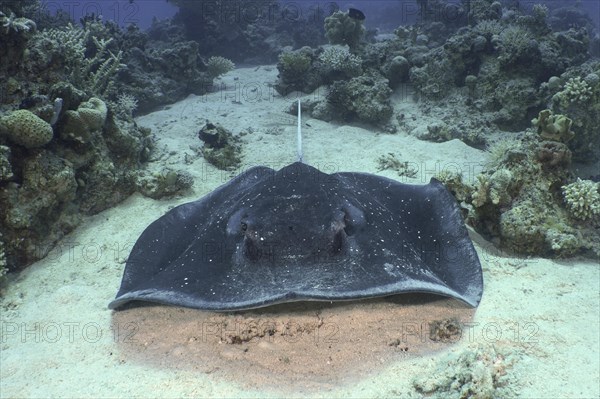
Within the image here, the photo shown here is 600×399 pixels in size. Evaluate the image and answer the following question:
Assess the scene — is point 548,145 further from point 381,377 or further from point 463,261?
point 381,377

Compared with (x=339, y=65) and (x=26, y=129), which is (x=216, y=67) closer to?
(x=339, y=65)

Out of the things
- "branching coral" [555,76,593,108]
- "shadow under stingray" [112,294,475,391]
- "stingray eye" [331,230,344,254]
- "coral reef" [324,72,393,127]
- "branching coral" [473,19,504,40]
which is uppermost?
"branching coral" [473,19,504,40]

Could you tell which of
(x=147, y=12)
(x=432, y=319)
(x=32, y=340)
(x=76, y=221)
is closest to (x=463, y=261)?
(x=432, y=319)

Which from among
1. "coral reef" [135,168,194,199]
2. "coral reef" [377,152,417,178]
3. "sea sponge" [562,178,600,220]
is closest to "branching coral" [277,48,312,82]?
"coral reef" [377,152,417,178]

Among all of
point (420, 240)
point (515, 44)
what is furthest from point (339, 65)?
point (420, 240)

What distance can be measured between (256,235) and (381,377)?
1691 millimetres

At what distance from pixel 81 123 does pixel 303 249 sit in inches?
191

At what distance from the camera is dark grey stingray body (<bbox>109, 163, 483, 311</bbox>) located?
3.22 metres

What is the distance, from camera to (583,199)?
5.28 m

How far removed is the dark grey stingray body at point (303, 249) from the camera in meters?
3.22

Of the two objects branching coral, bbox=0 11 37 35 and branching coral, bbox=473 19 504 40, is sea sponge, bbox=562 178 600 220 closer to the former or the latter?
branching coral, bbox=473 19 504 40

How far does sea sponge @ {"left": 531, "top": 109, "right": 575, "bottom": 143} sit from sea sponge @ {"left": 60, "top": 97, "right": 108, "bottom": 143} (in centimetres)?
716

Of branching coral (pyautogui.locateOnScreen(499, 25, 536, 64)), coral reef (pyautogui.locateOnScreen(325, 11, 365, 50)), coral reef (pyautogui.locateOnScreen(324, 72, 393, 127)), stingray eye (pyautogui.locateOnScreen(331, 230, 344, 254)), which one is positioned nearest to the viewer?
stingray eye (pyautogui.locateOnScreen(331, 230, 344, 254))

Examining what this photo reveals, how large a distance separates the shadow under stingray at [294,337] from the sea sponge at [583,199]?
2.61 metres
